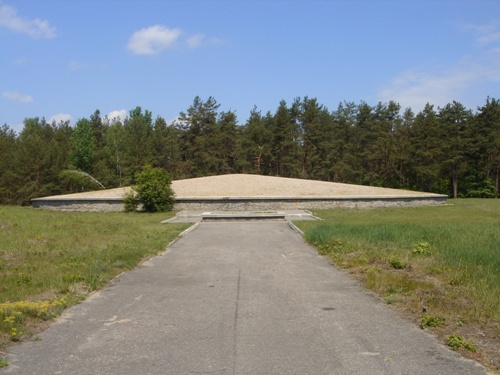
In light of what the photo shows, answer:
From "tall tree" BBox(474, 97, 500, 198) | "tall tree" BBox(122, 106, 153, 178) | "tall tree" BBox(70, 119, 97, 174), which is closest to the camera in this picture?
"tall tree" BBox(474, 97, 500, 198)

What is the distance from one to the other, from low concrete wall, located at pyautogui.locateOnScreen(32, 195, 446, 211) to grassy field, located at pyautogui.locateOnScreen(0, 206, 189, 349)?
13.5 meters

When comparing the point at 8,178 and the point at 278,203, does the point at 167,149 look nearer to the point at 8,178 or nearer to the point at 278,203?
the point at 8,178

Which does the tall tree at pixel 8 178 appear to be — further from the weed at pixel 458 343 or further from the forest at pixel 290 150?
the weed at pixel 458 343

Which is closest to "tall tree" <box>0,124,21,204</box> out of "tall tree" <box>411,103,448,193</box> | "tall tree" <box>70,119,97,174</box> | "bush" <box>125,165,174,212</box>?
"tall tree" <box>70,119,97,174</box>

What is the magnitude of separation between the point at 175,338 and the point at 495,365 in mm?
3434

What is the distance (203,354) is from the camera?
492 cm

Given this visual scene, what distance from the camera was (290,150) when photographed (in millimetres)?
69375

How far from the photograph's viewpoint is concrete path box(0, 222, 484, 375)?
15.2 ft

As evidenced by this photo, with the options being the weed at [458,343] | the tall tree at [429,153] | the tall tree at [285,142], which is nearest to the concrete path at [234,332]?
the weed at [458,343]

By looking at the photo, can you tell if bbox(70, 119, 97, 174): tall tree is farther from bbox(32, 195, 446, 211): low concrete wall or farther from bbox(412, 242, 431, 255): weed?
bbox(412, 242, 431, 255): weed

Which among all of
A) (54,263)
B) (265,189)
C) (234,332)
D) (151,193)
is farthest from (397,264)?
(265,189)

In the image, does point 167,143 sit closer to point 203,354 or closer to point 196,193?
point 196,193

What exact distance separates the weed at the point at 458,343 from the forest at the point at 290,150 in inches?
2141

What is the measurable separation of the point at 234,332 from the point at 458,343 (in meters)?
2.55
